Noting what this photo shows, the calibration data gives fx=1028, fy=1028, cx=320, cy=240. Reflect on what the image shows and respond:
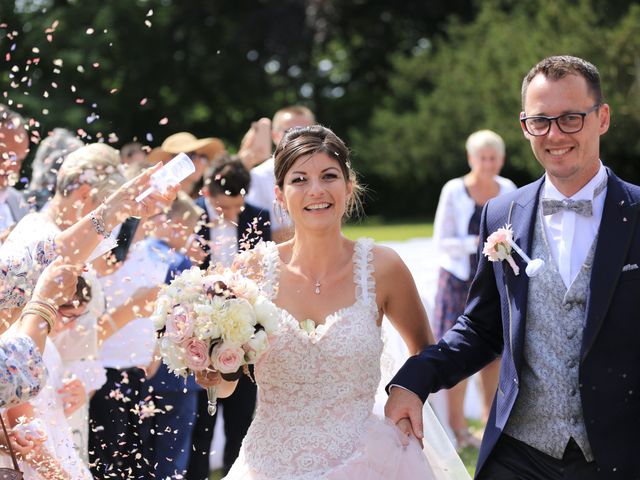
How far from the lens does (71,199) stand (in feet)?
17.4

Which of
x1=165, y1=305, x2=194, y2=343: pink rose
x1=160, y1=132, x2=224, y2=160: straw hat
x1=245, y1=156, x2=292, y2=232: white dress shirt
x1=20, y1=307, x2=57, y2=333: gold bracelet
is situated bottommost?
x1=165, y1=305, x2=194, y2=343: pink rose

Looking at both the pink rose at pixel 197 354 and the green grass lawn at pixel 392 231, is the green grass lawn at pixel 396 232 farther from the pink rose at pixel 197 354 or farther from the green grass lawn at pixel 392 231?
the pink rose at pixel 197 354

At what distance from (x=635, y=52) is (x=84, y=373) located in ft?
71.0

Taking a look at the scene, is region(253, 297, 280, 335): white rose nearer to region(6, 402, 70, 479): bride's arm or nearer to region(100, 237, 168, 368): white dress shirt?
region(6, 402, 70, 479): bride's arm

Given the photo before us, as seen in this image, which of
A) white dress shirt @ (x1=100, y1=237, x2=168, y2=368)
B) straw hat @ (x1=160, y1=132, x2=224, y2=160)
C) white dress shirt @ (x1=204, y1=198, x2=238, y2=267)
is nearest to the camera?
white dress shirt @ (x1=100, y1=237, x2=168, y2=368)

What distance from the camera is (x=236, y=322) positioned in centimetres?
370

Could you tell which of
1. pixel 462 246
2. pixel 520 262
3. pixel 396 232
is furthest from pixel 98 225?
pixel 396 232

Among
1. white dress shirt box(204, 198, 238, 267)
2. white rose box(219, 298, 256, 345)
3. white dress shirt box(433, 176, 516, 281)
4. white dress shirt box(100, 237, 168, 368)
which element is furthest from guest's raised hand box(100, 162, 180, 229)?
white dress shirt box(433, 176, 516, 281)

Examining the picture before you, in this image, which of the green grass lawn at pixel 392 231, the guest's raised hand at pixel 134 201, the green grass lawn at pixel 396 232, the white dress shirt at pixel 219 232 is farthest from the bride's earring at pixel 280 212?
the green grass lawn at pixel 392 231

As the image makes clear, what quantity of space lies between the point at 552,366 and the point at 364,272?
95 cm

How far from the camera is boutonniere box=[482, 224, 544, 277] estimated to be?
371cm

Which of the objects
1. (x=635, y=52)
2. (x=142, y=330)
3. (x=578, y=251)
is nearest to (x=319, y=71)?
(x=635, y=52)

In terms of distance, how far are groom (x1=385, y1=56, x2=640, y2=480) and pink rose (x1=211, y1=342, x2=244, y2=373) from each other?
2.17 ft

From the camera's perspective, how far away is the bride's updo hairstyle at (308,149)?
421 centimetres
